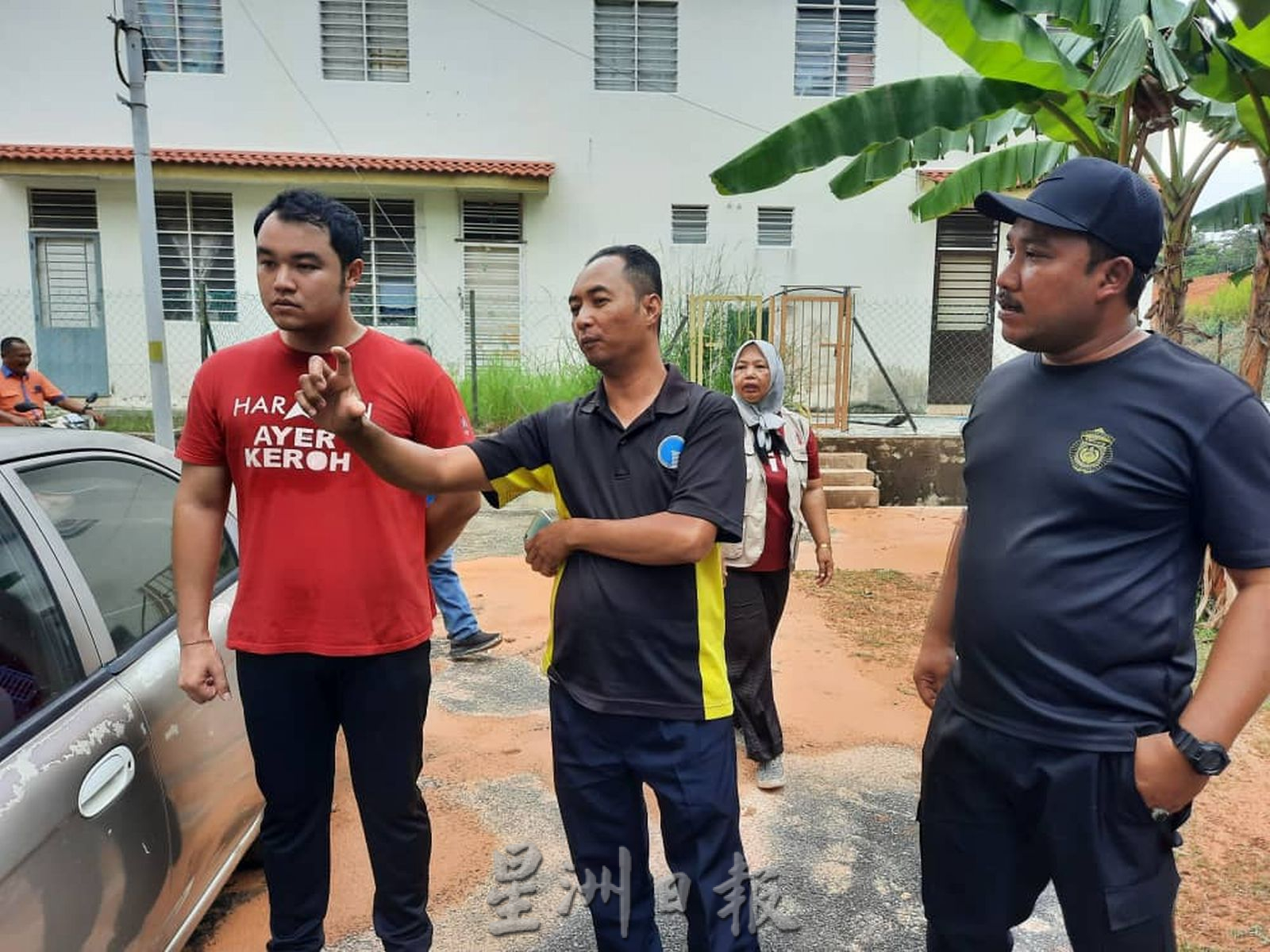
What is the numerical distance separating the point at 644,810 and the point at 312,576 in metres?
0.99

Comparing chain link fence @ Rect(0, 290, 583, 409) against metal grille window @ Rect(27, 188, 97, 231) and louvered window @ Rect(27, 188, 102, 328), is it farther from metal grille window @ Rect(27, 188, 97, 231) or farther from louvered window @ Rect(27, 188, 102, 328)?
metal grille window @ Rect(27, 188, 97, 231)

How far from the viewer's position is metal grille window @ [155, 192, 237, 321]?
12.0 m

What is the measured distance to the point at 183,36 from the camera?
38.4 ft

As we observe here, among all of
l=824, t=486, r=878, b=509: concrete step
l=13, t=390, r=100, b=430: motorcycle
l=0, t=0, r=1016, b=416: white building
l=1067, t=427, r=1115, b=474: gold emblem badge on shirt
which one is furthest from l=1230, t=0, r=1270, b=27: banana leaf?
l=0, t=0, r=1016, b=416: white building

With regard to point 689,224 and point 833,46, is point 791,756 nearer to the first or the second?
point 689,224

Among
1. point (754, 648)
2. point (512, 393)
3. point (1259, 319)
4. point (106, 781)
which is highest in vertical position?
point (1259, 319)

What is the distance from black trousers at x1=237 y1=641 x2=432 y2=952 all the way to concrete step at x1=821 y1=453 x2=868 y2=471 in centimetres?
772

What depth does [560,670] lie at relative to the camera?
2.07 m

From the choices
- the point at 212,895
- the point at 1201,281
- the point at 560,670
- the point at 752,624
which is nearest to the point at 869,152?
the point at 752,624

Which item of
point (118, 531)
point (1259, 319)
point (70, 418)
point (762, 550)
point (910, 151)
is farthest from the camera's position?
point (70, 418)

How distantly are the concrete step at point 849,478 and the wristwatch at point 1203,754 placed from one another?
25.9 ft

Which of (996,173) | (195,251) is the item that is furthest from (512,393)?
(996,173)

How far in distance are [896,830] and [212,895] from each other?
2.25 m

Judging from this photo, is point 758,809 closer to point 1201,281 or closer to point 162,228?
point 162,228
